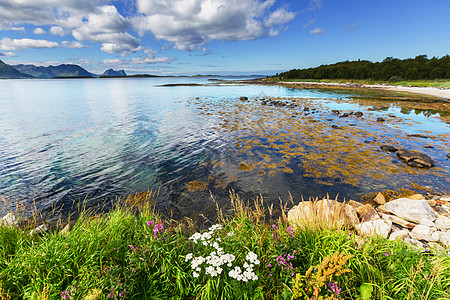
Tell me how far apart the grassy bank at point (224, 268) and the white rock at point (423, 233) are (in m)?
2.59

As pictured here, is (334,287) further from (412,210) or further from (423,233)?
(412,210)

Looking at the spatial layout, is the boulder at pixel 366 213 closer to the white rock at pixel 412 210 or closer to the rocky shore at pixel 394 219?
the rocky shore at pixel 394 219

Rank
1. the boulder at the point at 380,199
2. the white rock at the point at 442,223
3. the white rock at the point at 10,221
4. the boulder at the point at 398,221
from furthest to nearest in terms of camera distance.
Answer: the boulder at the point at 380,199, the boulder at the point at 398,221, the white rock at the point at 442,223, the white rock at the point at 10,221

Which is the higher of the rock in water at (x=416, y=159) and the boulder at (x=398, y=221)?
the rock in water at (x=416, y=159)

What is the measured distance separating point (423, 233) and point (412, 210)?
129 centimetres

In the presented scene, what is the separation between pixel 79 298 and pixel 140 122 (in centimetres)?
2509

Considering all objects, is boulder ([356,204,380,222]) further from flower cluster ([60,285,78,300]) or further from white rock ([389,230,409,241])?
flower cluster ([60,285,78,300])

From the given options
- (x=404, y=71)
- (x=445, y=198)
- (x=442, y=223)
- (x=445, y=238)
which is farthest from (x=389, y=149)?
(x=404, y=71)

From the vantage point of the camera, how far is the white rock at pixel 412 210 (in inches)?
270

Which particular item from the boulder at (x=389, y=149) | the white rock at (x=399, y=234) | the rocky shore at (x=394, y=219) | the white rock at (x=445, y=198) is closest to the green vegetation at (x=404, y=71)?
the boulder at (x=389, y=149)

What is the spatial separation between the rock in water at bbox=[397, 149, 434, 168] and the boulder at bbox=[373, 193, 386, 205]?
614 centimetres

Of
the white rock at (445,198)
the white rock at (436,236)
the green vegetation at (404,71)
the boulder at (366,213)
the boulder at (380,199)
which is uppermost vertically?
the green vegetation at (404,71)

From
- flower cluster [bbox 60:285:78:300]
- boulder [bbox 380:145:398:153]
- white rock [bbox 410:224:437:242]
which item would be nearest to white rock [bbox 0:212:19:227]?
flower cluster [bbox 60:285:78:300]

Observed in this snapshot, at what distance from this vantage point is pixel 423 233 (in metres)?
6.06
